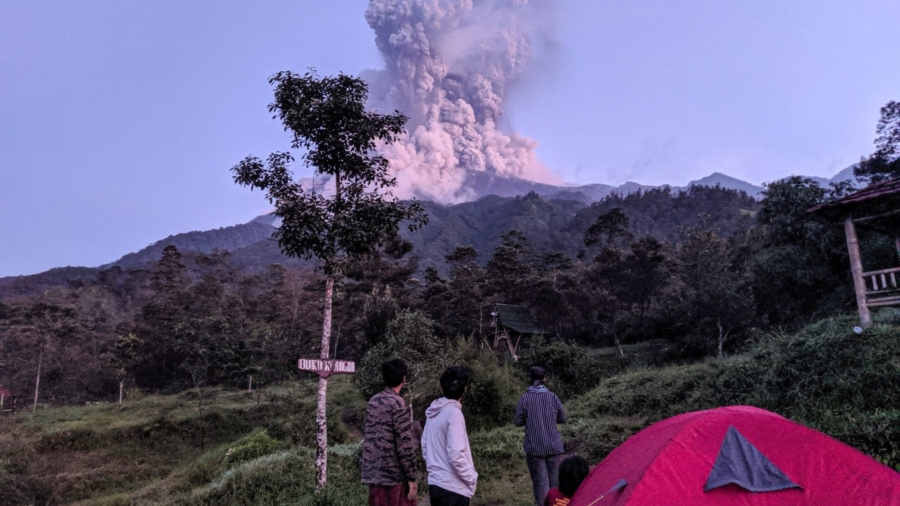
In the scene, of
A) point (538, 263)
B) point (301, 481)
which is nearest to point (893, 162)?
point (301, 481)

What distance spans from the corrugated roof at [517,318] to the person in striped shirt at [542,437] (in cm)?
2362

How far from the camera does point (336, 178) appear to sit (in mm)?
8898

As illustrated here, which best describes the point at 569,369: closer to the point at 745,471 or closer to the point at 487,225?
the point at 745,471

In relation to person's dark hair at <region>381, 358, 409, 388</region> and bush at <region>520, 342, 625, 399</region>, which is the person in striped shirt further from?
bush at <region>520, 342, 625, 399</region>

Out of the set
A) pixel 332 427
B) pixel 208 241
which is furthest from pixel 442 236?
pixel 332 427

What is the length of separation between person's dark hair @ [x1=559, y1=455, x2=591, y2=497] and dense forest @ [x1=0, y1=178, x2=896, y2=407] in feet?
37.7

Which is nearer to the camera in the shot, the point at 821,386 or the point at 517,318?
the point at 821,386

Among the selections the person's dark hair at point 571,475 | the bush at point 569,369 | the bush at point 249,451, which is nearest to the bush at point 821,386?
the person's dark hair at point 571,475

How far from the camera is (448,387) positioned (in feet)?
12.4

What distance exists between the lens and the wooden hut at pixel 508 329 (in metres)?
29.1

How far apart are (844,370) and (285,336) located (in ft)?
106

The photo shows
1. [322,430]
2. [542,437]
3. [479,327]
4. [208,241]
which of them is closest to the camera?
[542,437]

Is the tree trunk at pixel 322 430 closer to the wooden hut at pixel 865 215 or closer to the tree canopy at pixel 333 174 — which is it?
the tree canopy at pixel 333 174

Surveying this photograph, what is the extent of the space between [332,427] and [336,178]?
1387 centimetres
